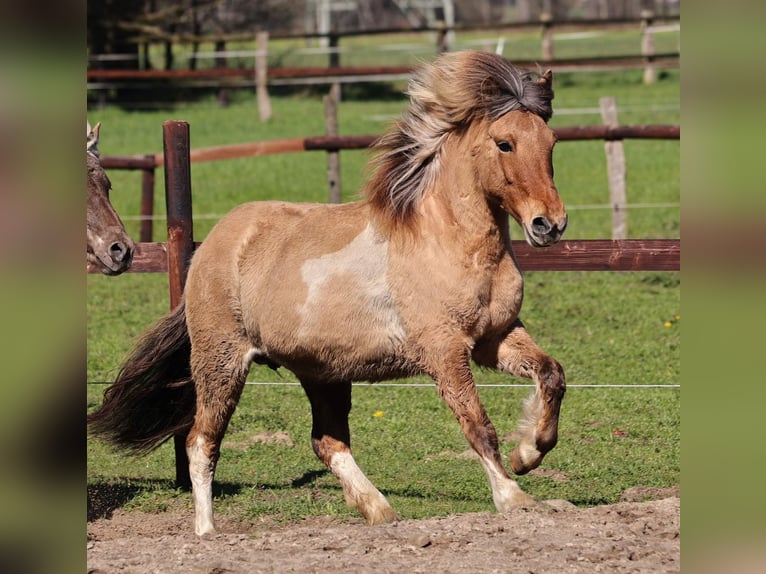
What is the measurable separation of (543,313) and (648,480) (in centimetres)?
457

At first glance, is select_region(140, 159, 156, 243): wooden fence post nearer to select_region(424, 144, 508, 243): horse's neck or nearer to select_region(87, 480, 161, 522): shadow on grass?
select_region(87, 480, 161, 522): shadow on grass

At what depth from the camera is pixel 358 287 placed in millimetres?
4719

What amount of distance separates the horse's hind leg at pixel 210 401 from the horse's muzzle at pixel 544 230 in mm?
1713

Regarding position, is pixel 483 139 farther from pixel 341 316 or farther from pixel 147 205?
pixel 147 205

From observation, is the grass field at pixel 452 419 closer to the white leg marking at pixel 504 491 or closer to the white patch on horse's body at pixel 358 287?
the white patch on horse's body at pixel 358 287

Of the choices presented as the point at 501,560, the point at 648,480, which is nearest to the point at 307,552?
the point at 501,560

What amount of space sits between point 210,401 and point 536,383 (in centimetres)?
172

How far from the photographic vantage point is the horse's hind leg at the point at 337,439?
16.7 feet

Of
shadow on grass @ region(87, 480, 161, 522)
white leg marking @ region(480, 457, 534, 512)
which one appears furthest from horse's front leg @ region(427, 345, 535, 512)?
shadow on grass @ region(87, 480, 161, 522)

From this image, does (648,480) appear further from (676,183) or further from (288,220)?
(676,183)

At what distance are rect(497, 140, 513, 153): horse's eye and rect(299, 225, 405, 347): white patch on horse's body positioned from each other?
0.69m

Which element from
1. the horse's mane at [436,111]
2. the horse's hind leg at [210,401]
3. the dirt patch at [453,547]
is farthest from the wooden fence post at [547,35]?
the dirt patch at [453,547]

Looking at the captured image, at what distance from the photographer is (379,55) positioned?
3572 centimetres

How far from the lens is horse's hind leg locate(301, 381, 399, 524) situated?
5086 millimetres
